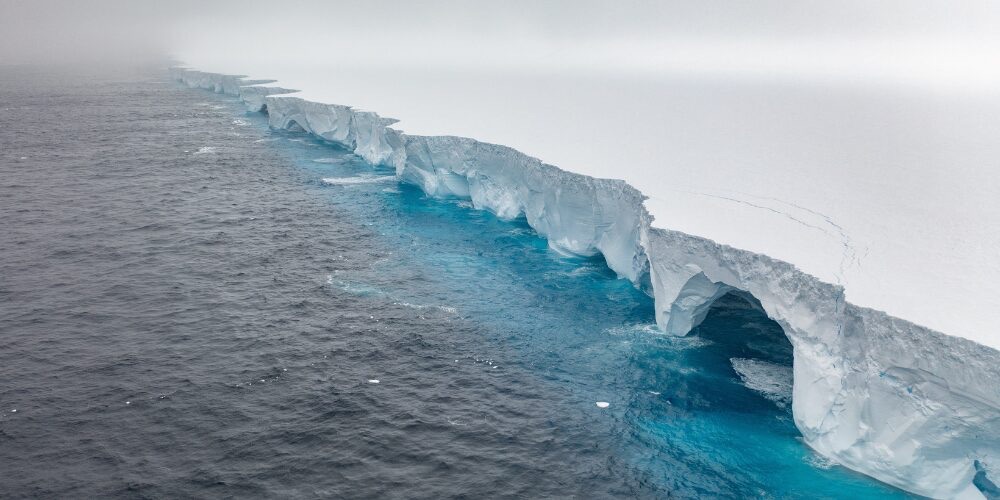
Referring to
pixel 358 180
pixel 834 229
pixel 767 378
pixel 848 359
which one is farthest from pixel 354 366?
pixel 358 180

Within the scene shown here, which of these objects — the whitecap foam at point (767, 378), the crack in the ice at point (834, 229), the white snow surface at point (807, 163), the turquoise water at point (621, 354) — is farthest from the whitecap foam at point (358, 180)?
the whitecap foam at point (767, 378)

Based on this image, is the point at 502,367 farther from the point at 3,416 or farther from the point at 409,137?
the point at 409,137

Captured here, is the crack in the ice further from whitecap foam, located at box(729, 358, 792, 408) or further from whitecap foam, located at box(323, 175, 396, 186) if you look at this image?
whitecap foam, located at box(323, 175, 396, 186)

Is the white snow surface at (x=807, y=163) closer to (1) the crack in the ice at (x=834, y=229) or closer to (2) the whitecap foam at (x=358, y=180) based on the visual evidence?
(1) the crack in the ice at (x=834, y=229)

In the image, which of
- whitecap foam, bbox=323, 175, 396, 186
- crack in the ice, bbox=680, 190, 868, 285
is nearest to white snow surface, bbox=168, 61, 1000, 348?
crack in the ice, bbox=680, 190, 868, 285

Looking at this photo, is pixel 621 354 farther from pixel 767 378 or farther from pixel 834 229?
pixel 834 229

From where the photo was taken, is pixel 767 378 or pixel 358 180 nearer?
pixel 767 378

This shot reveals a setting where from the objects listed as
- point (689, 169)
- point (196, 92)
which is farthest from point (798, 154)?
point (196, 92)
